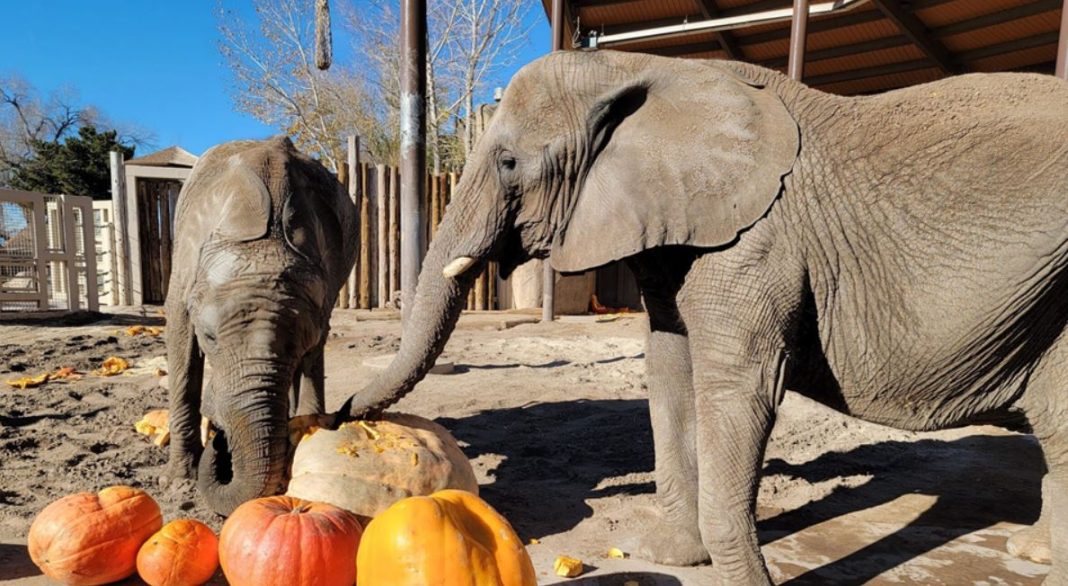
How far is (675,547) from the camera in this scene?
11.0ft

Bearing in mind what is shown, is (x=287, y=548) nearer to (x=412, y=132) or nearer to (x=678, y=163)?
(x=678, y=163)

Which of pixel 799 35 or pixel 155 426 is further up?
Answer: pixel 799 35

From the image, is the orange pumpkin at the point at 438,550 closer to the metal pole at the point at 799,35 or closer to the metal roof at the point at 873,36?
the metal pole at the point at 799,35

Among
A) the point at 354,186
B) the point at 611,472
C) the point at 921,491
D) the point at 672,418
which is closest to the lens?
the point at 672,418

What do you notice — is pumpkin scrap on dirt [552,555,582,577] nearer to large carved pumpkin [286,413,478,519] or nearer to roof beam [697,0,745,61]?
large carved pumpkin [286,413,478,519]

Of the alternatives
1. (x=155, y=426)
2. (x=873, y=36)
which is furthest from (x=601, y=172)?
(x=873, y=36)

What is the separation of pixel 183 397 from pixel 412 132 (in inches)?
128

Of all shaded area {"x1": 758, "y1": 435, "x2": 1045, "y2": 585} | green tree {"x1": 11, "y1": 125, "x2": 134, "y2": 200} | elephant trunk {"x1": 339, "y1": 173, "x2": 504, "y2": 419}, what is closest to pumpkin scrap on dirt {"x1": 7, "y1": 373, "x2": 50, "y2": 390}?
elephant trunk {"x1": 339, "y1": 173, "x2": 504, "y2": 419}

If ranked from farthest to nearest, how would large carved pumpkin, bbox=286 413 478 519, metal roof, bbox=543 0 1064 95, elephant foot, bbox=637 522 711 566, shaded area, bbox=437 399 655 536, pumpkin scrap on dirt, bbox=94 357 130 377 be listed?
1. metal roof, bbox=543 0 1064 95
2. pumpkin scrap on dirt, bbox=94 357 130 377
3. shaded area, bbox=437 399 655 536
4. elephant foot, bbox=637 522 711 566
5. large carved pumpkin, bbox=286 413 478 519

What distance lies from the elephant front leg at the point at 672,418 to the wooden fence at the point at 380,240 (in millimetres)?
11077

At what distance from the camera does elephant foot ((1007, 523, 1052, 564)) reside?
3412 mm

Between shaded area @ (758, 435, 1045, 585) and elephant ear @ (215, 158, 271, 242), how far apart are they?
321 cm

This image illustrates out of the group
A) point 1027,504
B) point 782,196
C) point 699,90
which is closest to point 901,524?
point 1027,504

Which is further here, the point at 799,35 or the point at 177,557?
the point at 799,35
